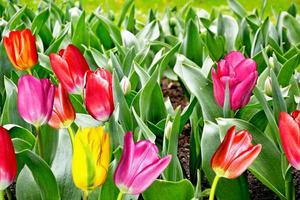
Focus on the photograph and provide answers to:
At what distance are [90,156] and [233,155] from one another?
260 mm

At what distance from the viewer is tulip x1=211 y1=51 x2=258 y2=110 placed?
5.23ft

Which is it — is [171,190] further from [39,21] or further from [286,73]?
[39,21]

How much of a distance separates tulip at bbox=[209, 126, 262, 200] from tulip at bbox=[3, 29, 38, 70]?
84 cm

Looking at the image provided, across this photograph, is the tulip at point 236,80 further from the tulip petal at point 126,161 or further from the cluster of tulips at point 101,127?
the tulip petal at point 126,161

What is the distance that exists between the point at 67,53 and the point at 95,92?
8.5 inches

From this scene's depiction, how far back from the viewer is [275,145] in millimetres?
1818

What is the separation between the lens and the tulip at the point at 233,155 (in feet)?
4.25

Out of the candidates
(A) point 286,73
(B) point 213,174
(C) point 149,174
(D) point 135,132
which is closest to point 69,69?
(D) point 135,132

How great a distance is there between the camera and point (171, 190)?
59.6 inches

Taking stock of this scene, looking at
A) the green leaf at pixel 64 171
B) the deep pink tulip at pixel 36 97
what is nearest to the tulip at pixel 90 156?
the deep pink tulip at pixel 36 97

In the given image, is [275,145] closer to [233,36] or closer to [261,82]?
[261,82]

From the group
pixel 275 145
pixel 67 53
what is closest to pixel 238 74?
pixel 275 145

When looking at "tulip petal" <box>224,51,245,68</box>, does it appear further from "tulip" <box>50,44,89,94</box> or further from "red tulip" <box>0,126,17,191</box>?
"red tulip" <box>0,126,17,191</box>

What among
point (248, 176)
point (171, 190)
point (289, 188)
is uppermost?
point (171, 190)
